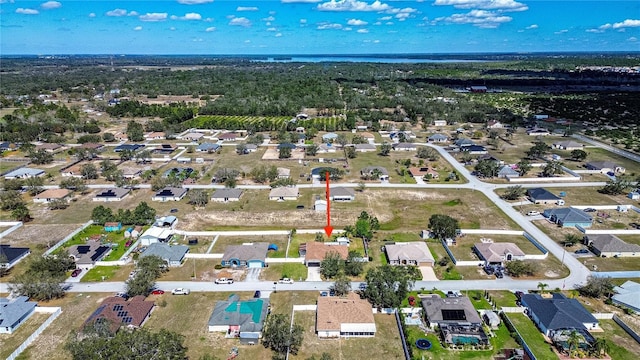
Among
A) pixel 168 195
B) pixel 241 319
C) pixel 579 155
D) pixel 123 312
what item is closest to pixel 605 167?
pixel 579 155

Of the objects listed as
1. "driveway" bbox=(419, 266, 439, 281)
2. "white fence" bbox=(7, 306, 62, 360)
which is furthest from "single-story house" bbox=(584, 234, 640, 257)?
"white fence" bbox=(7, 306, 62, 360)

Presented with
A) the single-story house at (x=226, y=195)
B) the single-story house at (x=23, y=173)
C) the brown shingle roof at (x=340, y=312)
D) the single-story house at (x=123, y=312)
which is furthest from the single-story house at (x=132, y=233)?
the single-story house at (x=23, y=173)

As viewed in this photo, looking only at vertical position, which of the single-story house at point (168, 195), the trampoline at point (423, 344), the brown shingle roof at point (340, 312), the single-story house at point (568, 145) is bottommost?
the trampoline at point (423, 344)

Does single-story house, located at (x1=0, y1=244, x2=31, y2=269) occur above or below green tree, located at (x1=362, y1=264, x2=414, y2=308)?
below

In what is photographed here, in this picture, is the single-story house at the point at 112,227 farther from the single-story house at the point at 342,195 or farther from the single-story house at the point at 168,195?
the single-story house at the point at 342,195

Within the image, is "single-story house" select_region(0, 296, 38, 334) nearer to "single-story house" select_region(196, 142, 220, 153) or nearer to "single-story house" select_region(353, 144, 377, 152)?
"single-story house" select_region(196, 142, 220, 153)
